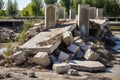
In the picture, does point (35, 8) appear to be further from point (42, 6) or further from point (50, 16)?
point (50, 16)

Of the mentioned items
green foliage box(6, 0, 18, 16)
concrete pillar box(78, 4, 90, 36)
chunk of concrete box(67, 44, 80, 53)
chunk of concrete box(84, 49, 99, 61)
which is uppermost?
concrete pillar box(78, 4, 90, 36)

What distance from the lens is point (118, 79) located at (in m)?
12.6

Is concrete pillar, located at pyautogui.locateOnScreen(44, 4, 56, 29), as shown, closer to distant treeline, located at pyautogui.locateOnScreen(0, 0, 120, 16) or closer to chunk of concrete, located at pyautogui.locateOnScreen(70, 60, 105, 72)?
chunk of concrete, located at pyautogui.locateOnScreen(70, 60, 105, 72)

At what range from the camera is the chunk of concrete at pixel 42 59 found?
44.7 ft

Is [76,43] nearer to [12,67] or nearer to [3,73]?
[12,67]

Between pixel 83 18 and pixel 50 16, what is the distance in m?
2.05

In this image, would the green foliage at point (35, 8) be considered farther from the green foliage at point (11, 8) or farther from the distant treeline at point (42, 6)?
the green foliage at point (11, 8)

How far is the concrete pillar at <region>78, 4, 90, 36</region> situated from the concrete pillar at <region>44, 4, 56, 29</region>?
5.16ft

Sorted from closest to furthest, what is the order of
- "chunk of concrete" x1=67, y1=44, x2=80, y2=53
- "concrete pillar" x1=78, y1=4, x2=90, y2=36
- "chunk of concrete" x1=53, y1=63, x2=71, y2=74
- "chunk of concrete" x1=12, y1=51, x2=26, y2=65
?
"chunk of concrete" x1=53, y1=63, x2=71, y2=74
"chunk of concrete" x1=12, y1=51, x2=26, y2=65
"chunk of concrete" x1=67, y1=44, x2=80, y2=53
"concrete pillar" x1=78, y1=4, x2=90, y2=36

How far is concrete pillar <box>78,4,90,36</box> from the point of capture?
21219 millimetres

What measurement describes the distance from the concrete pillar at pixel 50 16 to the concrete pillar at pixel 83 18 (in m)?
1.57

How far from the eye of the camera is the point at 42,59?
13633mm

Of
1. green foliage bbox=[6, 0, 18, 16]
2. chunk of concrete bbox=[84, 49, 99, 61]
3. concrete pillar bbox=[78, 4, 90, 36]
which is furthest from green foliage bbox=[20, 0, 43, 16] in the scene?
chunk of concrete bbox=[84, 49, 99, 61]

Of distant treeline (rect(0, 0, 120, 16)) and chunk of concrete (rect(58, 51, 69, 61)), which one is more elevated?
chunk of concrete (rect(58, 51, 69, 61))
